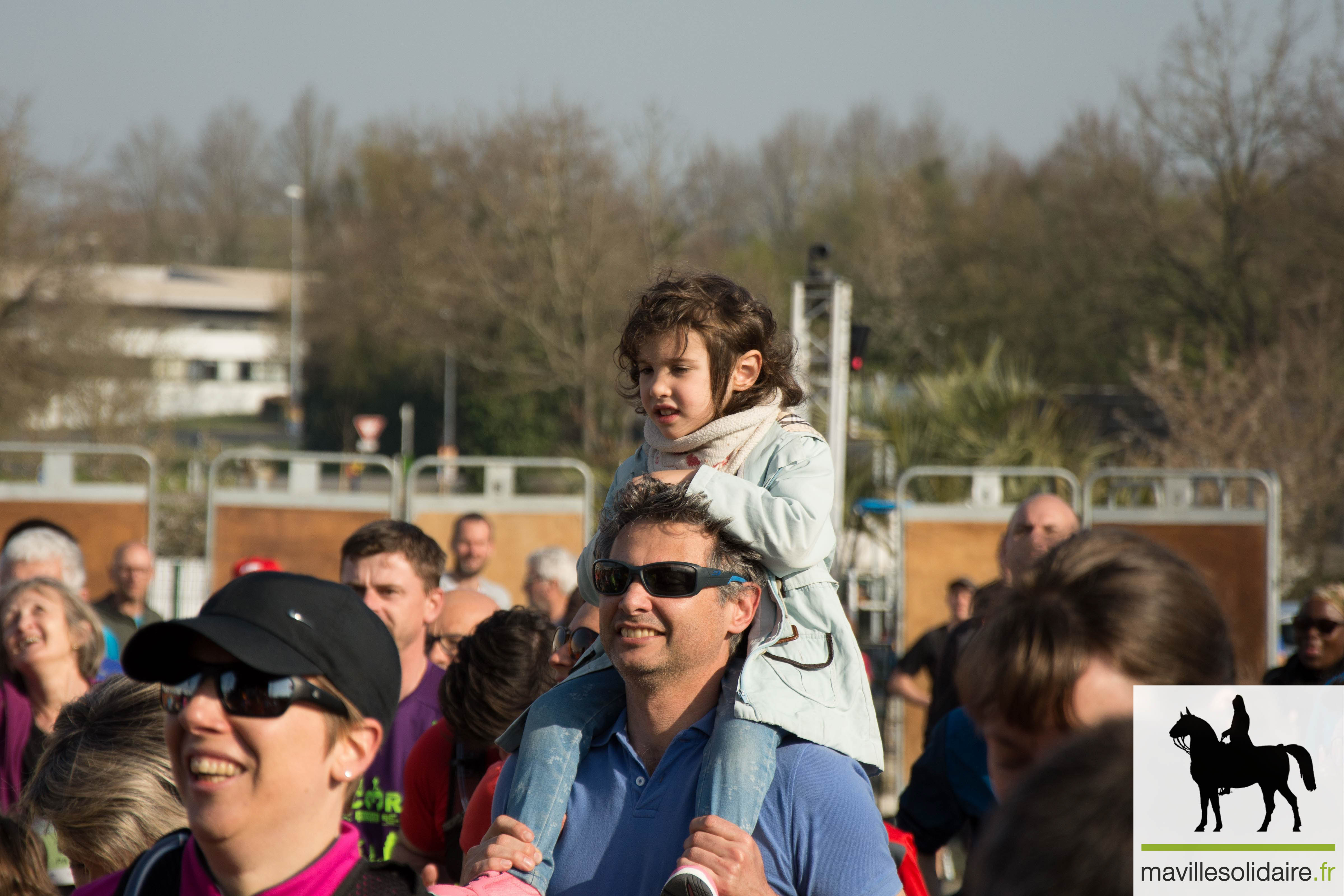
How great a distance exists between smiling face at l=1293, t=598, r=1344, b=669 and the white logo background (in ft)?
12.6

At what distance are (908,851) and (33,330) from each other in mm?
23830

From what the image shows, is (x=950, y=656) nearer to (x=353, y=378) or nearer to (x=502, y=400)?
(x=502, y=400)

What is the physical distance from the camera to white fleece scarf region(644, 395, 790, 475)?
3020mm

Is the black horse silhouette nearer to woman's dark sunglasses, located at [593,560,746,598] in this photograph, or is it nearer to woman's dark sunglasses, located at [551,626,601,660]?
woman's dark sunglasses, located at [593,560,746,598]

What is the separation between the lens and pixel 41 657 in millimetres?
4234

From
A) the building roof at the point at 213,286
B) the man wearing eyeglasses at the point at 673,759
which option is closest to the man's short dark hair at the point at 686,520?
the man wearing eyeglasses at the point at 673,759

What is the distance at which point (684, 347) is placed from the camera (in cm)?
313

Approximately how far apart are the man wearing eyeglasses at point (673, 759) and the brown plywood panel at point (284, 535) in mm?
7456

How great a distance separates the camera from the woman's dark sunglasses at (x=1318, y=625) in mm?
5250

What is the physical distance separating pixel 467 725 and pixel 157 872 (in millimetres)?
1681

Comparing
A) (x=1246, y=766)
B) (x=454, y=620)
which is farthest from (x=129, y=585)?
(x=1246, y=766)

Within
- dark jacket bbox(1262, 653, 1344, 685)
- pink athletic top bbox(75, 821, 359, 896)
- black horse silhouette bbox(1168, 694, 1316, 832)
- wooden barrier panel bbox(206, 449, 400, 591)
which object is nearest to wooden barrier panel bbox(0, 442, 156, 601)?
wooden barrier panel bbox(206, 449, 400, 591)

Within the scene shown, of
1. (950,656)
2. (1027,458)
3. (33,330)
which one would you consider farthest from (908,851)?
(33,330)

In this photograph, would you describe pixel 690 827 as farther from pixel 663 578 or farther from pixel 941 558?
pixel 941 558
